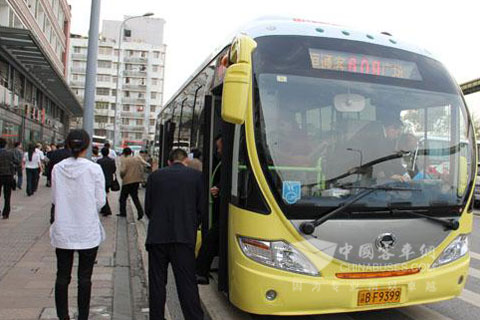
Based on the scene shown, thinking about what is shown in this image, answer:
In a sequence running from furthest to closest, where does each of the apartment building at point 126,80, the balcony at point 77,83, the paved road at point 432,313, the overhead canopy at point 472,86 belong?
1. the balcony at point 77,83
2. the apartment building at point 126,80
3. the overhead canopy at point 472,86
4. the paved road at point 432,313

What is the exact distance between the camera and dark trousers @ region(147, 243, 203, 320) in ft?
13.7

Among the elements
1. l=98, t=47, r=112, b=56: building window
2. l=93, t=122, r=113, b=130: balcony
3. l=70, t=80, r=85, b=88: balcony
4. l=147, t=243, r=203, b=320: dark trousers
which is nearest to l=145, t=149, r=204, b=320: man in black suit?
Answer: l=147, t=243, r=203, b=320: dark trousers

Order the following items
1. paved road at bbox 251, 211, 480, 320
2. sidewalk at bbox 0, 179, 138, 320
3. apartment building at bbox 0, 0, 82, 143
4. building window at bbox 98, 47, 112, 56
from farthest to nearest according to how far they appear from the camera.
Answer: building window at bbox 98, 47, 112, 56, apartment building at bbox 0, 0, 82, 143, paved road at bbox 251, 211, 480, 320, sidewalk at bbox 0, 179, 138, 320

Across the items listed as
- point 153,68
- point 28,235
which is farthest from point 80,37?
point 28,235

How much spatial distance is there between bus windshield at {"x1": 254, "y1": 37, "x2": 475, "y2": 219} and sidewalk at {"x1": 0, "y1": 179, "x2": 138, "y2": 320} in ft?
7.71

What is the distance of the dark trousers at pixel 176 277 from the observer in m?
4.18

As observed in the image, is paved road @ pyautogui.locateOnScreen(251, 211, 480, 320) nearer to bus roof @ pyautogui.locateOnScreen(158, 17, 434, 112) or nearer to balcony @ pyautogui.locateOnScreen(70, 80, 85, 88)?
bus roof @ pyautogui.locateOnScreen(158, 17, 434, 112)

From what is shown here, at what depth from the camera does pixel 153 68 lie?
94.1 m

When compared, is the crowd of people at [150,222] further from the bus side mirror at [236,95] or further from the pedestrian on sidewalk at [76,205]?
the bus side mirror at [236,95]

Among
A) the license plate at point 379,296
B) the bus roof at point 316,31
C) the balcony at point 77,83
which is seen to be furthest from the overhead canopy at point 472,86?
the balcony at point 77,83

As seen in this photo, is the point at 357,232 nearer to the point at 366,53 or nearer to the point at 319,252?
the point at 319,252

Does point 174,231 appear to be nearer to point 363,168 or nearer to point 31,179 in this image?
point 363,168

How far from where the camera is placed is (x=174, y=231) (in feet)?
13.5

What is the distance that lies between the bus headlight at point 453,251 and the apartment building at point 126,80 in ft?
297
